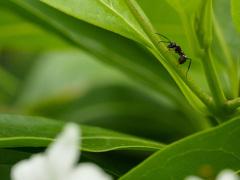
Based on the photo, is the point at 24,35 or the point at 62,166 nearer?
the point at 62,166

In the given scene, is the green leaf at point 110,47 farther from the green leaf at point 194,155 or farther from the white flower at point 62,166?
the white flower at point 62,166

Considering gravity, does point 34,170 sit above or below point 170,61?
below

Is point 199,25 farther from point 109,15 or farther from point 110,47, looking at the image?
point 110,47

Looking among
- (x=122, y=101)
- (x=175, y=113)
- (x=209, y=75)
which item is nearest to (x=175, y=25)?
(x=209, y=75)

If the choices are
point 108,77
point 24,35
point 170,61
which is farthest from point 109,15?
point 108,77

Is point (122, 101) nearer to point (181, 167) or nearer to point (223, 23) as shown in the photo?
point (223, 23)

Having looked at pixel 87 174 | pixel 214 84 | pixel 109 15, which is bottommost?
pixel 87 174
